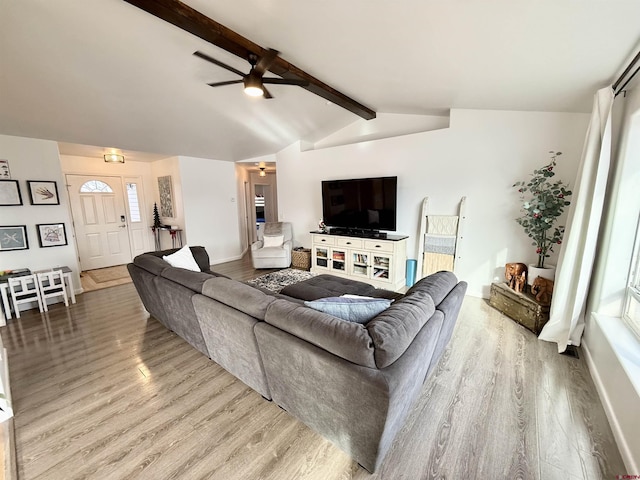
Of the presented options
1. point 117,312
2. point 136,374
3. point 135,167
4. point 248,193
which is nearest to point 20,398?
point 136,374

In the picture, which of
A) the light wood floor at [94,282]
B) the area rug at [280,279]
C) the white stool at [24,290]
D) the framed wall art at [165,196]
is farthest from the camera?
the framed wall art at [165,196]

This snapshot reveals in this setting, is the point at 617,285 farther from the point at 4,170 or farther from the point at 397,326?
the point at 4,170

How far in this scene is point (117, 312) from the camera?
3.30 meters

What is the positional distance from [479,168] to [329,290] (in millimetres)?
2604

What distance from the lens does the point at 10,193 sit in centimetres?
334

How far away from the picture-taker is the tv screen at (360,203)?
13.3ft

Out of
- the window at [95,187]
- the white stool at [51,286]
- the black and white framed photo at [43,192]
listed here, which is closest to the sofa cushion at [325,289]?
the white stool at [51,286]

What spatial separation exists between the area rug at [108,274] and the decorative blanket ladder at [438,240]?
→ 5351 mm

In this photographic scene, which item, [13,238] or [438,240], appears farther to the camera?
[438,240]

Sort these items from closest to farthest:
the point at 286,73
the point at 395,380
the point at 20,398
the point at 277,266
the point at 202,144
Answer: the point at 395,380 → the point at 20,398 → the point at 286,73 → the point at 202,144 → the point at 277,266

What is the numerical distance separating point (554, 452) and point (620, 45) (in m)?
2.48

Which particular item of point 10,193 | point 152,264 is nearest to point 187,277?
point 152,264

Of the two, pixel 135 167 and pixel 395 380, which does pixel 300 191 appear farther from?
pixel 395 380

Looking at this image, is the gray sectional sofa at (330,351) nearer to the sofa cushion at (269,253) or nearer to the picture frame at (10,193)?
the sofa cushion at (269,253)
